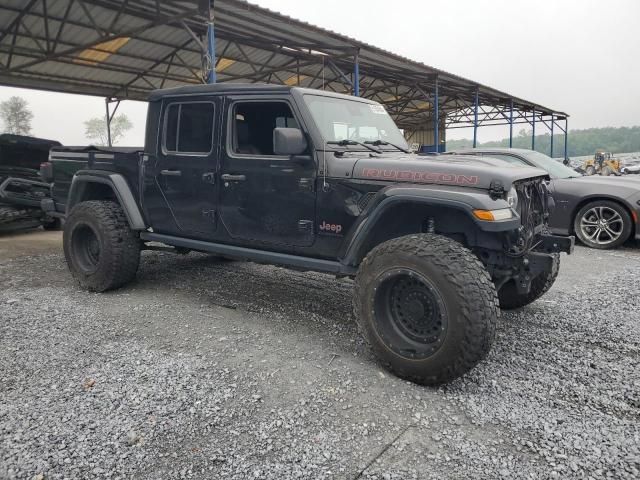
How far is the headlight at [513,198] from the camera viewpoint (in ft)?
9.57

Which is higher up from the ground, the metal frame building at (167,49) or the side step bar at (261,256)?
the metal frame building at (167,49)

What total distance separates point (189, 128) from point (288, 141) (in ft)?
4.37

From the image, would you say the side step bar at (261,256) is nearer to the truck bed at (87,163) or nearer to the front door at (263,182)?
the front door at (263,182)

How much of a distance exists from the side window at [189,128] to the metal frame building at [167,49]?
5151 mm

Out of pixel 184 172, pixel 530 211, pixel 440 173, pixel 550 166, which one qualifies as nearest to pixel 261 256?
pixel 184 172

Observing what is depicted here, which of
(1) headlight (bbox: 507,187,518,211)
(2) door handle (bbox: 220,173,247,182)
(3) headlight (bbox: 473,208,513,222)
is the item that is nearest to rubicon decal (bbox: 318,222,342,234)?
(2) door handle (bbox: 220,173,247,182)

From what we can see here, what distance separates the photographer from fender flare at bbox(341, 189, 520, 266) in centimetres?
274

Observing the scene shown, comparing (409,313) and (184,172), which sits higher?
(184,172)

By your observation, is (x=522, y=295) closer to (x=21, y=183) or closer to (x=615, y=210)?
(x=615, y=210)

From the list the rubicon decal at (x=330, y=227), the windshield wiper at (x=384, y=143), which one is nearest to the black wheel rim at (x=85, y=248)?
the rubicon decal at (x=330, y=227)

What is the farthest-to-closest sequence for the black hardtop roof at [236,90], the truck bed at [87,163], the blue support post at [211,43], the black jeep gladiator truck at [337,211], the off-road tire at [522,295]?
1. the blue support post at [211,43]
2. the truck bed at [87,163]
3. the off-road tire at [522,295]
4. the black hardtop roof at [236,90]
5. the black jeep gladiator truck at [337,211]

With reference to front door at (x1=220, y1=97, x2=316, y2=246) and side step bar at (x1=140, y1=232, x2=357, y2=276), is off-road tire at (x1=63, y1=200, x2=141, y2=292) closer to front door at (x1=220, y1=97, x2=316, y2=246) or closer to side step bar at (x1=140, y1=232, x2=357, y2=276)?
side step bar at (x1=140, y1=232, x2=357, y2=276)

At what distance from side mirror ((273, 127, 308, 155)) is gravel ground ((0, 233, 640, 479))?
140 cm

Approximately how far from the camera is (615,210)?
6934 millimetres
